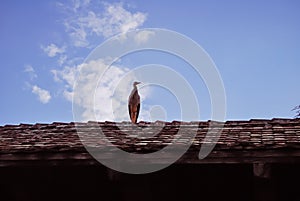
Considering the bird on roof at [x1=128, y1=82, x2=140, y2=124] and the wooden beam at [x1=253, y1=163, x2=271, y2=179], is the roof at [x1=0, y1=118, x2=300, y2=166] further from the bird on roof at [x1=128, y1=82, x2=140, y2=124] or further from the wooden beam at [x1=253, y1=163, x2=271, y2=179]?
the bird on roof at [x1=128, y1=82, x2=140, y2=124]

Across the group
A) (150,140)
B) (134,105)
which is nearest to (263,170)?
(150,140)

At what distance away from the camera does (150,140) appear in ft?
17.7

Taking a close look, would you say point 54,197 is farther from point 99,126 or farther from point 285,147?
point 285,147

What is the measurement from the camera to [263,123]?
6258 mm

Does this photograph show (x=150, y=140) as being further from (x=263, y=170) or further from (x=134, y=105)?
(x=134, y=105)

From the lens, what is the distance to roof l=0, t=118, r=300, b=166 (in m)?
4.60

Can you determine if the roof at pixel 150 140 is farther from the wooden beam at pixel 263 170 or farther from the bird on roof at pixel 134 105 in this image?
the bird on roof at pixel 134 105

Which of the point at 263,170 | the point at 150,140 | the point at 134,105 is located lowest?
the point at 263,170

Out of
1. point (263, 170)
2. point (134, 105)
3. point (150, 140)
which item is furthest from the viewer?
point (134, 105)

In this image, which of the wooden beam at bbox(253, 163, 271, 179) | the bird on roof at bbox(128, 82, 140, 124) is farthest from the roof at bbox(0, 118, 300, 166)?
the bird on roof at bbox(128, 82, 140, 124)

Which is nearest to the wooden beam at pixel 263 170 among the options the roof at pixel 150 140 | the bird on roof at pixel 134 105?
the roof at pixel 150 140

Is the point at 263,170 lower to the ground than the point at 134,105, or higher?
lower

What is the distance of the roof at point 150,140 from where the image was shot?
4602 mm

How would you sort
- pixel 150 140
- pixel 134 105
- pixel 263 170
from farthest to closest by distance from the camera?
pixel 134 105 < pixel 150 140 < pixel 263 170
